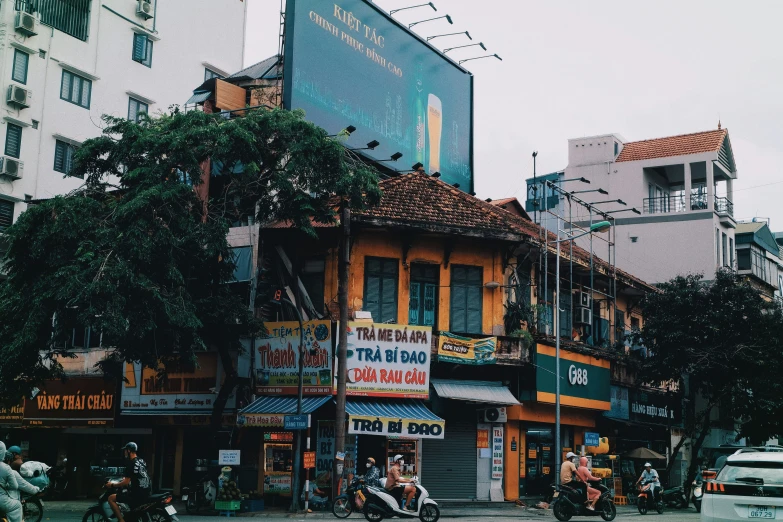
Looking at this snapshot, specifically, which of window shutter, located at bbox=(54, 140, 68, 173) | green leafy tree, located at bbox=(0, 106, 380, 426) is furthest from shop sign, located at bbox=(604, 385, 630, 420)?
window shutter, located at bbox=(54, 140, 68, 173)

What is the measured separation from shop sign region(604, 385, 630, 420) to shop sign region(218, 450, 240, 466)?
14.8 meters

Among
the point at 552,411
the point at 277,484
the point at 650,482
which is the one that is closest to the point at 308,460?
the point at 277,484

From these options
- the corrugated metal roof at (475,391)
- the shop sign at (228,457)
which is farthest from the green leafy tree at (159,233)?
the corrugated metal roof at (475,391)

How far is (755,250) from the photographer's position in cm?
4928

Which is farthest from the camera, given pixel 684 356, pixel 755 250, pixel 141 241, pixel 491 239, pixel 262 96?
pixel 755 250

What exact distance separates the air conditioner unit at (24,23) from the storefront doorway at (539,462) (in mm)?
25155

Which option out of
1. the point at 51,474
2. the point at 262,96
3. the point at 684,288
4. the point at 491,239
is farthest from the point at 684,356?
the point at 51,474

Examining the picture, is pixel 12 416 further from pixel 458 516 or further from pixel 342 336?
pixel 458 516

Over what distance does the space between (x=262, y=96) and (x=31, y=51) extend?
41.2 ft

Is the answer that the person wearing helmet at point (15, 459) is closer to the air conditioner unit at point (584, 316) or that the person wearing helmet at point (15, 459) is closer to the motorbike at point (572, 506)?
the motorbike at point (572, 506)

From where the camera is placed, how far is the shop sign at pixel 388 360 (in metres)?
24.8

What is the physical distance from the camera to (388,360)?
25.1 metres

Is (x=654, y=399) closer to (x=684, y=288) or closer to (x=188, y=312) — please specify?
(x=684, y=288)

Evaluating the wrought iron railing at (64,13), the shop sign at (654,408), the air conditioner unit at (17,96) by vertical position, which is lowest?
the shop sign at (654,408)
